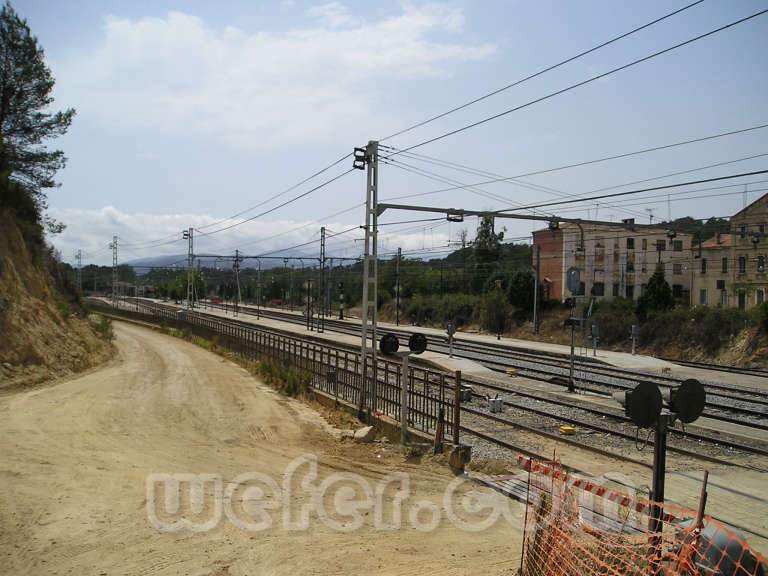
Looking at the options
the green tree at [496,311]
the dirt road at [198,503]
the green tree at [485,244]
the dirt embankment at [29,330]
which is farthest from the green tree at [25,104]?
the green tree at [485,244]

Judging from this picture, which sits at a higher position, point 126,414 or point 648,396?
point 648,396

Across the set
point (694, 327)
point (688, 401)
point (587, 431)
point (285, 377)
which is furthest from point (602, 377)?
point (688, 401)

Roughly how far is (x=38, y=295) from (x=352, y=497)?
1941cm

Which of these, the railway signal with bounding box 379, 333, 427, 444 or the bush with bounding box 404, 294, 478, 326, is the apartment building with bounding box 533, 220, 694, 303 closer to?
the bush with bounding box 404, 294, 478, 326

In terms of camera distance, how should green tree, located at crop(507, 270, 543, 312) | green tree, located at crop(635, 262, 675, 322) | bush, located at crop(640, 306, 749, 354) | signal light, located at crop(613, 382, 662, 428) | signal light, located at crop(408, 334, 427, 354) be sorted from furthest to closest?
green tree, located at crop(507, 270, 543, 312) → green tree, located at crop(635, 262, 675, 322) → bush, located at crop(640, 306, 749, 354) → signal light, located at crop(408, 334, 427, 354) → signal light, located at crop(613, 382, 662, 428)

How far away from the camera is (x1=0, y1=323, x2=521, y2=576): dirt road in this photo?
18.7 feet

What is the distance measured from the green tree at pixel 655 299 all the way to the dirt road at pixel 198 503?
28397 mm

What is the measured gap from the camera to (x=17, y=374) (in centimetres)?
1653

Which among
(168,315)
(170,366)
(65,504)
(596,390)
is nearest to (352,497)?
(65,504)

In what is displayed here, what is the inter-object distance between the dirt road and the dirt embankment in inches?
143

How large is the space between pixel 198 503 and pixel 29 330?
14601mm

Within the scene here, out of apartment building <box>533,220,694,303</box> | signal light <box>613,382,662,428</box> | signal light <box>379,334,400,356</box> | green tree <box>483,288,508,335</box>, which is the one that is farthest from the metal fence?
apartment building <box>533,220,694,303</box>

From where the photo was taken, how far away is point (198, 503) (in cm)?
718

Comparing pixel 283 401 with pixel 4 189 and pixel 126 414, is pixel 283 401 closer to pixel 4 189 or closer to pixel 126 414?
pixel 126 414
